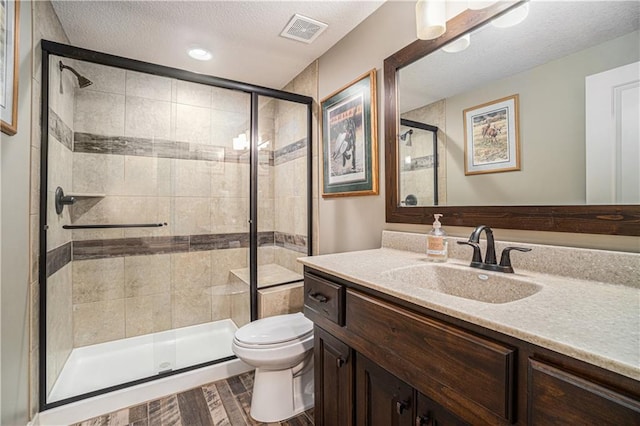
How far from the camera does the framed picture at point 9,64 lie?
3.50ft

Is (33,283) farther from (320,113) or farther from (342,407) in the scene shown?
(320,113)

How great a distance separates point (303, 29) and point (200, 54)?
2.78ft

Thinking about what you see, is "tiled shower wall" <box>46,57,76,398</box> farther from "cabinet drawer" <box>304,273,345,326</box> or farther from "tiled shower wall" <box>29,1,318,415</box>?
"cabinet drawer" <box>304,273,345,326</box>

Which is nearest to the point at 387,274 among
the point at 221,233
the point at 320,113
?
the point at 320,113

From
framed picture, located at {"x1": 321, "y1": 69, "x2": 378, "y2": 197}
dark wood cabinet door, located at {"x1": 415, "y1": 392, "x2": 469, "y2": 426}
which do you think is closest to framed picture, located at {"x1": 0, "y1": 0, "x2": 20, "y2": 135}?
framed picture, located at {"x1": 321, "y1": 69, "x2": 378, "y2": 197}

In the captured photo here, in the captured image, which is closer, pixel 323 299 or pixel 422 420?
pixel 422 420

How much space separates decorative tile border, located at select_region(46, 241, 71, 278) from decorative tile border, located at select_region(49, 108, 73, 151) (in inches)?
26.4

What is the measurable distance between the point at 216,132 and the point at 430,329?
7.80 ft

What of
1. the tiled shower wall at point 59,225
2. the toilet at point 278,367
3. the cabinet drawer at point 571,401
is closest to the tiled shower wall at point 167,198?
the tiled shower wall at point 59,225

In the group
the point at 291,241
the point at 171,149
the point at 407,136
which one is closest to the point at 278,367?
the point at 291,241

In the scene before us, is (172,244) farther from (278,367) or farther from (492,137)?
(492,137)

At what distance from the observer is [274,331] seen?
5.52 ft

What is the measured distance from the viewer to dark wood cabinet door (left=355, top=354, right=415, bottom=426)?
84 centimetres

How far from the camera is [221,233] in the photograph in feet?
8.12
